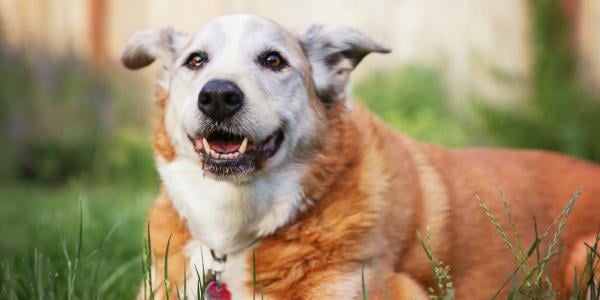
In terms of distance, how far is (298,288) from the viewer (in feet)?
9.84

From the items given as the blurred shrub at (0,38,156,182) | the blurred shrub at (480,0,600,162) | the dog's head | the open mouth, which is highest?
the dog's head

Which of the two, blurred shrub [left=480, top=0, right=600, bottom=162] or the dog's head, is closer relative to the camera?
the dog's head

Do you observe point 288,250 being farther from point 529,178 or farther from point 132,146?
point 132,146

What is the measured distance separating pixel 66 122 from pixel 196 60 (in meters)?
4.43

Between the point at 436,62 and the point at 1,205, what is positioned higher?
the point at 436,62

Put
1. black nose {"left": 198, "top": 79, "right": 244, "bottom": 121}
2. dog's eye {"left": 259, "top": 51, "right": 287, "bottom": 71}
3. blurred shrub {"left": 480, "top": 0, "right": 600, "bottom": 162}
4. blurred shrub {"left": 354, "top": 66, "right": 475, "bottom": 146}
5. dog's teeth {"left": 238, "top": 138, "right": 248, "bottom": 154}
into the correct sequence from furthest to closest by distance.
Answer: blurred shrub {"left": 354, "top": 66, "right": 475, "bottom": 146} < blurred shrub {"left": 480, "top": 0, "right": 600, "bottom": 162} < dog's eye {"left": 259, "top": 51, "right": 287, "bottom": 71} < dog's teeth {"left": 238, "top": 138, "right": 248, "bottom": 154} < black nose {"left": 198, "top": 79, "right": 244, "bottom": 121}

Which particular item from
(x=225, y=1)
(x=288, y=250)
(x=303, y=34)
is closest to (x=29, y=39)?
(x=225, y=1)

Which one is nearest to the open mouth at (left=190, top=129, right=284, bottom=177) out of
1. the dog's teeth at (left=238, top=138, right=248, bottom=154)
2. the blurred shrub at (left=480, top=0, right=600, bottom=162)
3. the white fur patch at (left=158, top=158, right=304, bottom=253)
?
the dog's teeth at (left=238, top=138, right=248, bottom=154)

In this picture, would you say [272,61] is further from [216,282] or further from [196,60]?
[216,282]

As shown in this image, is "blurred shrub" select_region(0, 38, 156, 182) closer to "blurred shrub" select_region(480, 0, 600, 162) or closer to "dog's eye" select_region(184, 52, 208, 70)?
"blurred shrub" select_region(480, 0, 600, 162)

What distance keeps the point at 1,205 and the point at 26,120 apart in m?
1.53

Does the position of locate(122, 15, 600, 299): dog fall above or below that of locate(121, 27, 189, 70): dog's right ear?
below

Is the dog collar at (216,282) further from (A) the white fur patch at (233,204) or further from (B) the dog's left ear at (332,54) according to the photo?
Answer: (B) the dog's left ear at (332,54)

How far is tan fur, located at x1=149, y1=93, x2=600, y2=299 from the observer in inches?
120
